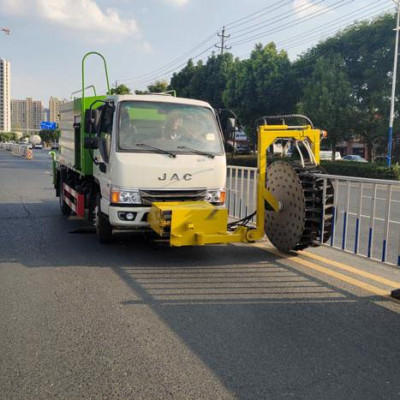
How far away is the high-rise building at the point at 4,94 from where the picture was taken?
13838cm

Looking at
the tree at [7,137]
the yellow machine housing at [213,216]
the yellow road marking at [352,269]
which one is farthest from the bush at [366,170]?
the tree at [7,137]

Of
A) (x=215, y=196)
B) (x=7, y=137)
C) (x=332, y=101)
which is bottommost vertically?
(x=215, y=196)

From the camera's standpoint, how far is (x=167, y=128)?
6.71 meters

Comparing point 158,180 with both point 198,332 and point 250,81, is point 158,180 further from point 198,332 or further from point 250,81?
point 250,81

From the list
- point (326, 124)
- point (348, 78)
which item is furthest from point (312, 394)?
point (348, 78)

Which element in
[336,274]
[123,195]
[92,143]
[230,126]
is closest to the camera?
[336,274]

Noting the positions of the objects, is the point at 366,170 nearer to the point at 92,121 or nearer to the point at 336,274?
the point at 336,274

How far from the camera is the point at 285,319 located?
14.0 ft

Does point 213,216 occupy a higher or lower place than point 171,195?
lower

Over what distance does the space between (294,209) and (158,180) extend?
71.5 inches

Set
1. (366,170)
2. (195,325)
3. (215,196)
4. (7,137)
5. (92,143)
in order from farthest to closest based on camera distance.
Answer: (7,137) < (366,170) < (92,143) < (215,196) < (195,325)

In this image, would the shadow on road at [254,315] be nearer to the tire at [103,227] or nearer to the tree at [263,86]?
the tire at [103,227]

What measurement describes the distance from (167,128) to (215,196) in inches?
45.5

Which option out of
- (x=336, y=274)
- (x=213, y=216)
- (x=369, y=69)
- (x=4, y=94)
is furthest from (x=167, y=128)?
(x=4, y=94)
